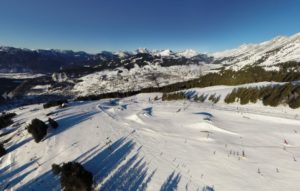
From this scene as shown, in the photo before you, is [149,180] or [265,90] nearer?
[149,180]

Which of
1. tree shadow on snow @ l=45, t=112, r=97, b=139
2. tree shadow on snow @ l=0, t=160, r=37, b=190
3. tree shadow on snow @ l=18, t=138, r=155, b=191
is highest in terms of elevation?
tree shadow on snow @ l=45, t=112, r=97, b=139

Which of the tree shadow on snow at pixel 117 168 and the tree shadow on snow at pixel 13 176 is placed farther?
the tree shadow on snow at pixel 13 176

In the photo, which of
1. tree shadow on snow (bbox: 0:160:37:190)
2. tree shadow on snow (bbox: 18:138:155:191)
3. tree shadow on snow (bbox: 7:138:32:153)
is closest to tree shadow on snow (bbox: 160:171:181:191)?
tree shadow on snow (bbox: 18:138:155:191)

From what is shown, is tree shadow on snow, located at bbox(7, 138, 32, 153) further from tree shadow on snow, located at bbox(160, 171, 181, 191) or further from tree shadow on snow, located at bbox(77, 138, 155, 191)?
tree shadow on snow, located at bbox(160, 171, 181, 191)

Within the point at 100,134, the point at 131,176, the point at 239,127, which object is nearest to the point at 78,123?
the point at 100,134

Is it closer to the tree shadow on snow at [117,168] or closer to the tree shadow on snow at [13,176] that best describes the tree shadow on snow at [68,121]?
the tree shadow on snow at [13,176]

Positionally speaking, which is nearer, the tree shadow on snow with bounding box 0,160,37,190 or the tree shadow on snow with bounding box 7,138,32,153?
the tree shadow on snow with bounding box 0,160,37,190

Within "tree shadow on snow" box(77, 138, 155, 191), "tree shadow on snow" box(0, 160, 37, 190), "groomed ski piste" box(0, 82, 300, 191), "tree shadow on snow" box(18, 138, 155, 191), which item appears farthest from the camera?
"tree shadow on snow" box(0, 160, 37, 190)

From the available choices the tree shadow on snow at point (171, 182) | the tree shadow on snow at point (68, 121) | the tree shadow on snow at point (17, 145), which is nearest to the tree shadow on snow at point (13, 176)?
the tree shadow on snow at point (17, 145)

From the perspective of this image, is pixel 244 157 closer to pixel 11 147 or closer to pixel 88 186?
pixel 88 186
